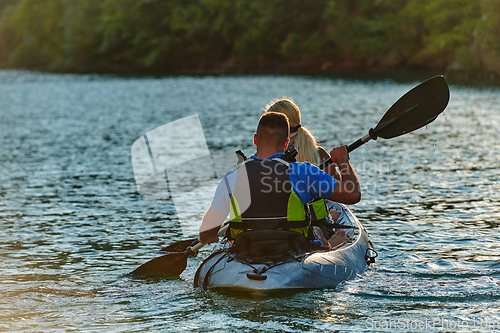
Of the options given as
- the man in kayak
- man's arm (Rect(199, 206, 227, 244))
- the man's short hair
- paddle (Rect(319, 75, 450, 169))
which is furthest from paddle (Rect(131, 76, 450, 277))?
the man's short hair

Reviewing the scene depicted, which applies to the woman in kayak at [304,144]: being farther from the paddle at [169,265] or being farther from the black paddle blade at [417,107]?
the paddle at [169,265]

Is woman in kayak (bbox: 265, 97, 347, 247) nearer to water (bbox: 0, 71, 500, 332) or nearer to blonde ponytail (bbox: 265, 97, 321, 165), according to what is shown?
blonde ponytail (bbox: 265, 97, 321, 165)

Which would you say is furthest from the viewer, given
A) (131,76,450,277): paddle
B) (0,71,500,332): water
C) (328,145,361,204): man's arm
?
(131,76,450,277): paddle

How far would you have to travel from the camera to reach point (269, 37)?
71.2m

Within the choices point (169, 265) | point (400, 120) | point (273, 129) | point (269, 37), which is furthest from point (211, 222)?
point (269, 37)

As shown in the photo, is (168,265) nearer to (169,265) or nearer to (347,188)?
(169,265)

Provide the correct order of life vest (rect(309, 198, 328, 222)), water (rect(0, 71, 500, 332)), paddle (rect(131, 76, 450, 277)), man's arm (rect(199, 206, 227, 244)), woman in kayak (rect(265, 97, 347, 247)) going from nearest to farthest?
water (rect(0, 71, 500, 332)), man's arm (rect(199, 206, 227, 244)), woman in kayak (rect(265, 97, 347, 247)), life vest (rect(309, 198, 328, 222)), paddle (rect(131, 76, 450, 277))

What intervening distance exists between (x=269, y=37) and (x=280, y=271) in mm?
67668

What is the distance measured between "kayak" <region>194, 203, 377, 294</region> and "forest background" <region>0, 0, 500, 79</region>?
129ft

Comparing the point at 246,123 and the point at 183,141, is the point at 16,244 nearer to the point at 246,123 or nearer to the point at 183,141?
the point at 183,141

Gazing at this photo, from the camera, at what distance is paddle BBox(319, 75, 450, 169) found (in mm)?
6816

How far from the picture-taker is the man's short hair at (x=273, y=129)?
5.29 meters

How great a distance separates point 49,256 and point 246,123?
52.1ft

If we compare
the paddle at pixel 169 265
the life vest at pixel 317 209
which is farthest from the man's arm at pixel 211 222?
the life vest at pixel 317 209
